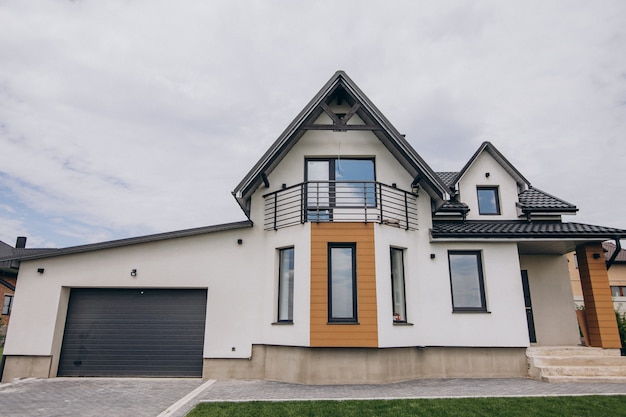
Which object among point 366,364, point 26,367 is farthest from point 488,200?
point 26,367

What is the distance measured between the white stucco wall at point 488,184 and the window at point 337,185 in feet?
13.3

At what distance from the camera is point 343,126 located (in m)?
10.5

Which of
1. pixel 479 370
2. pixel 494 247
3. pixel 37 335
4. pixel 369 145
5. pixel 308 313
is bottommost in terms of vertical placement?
pixel 479 370

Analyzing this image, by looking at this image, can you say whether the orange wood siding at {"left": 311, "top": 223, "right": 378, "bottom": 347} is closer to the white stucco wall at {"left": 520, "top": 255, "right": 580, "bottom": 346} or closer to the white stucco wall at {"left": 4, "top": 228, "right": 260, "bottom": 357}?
the white stucco wall at {"left": 4, "top": 228, "right": 260, "bottom": 357}

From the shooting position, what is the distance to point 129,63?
12.7 m

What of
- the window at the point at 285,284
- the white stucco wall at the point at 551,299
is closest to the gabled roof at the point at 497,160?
the white stucco wall at the point at 551,299

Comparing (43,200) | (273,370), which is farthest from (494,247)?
(43,200)

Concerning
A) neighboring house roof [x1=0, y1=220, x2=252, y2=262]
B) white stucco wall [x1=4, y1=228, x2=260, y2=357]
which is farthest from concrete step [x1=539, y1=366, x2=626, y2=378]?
neighboring house roof [x1=0, y1=220, x2=252, y2=262]

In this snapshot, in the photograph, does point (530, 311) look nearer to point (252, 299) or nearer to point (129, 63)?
point (252, 299)

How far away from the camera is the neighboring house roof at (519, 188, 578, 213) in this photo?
40.3 feet

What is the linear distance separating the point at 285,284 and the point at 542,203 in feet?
31.0

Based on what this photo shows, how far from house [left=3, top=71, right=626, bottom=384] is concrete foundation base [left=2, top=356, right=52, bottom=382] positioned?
3 centimetres

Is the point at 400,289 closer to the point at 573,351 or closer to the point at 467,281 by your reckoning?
the point at 467,281

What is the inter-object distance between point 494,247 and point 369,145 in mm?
4837
